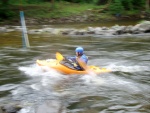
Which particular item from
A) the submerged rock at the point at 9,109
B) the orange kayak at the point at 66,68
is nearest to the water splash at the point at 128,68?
the orange kayak at the point at 66,68

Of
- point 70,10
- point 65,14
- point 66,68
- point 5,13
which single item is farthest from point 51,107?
point 70,10

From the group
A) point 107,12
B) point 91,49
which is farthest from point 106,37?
point 107,12

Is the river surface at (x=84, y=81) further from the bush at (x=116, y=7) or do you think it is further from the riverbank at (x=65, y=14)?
the bush at (x=116, y=7)

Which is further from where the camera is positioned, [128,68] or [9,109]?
[128,68]

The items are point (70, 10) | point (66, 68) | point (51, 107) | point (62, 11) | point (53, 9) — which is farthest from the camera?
point (53, 9)

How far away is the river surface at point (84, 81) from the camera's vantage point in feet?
23.1

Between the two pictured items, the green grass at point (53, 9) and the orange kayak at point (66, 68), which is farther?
the green grass at point (53, 9)

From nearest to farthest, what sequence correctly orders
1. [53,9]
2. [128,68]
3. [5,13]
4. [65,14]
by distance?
[128,68]
[5,13]
[65,14]
[53,9]

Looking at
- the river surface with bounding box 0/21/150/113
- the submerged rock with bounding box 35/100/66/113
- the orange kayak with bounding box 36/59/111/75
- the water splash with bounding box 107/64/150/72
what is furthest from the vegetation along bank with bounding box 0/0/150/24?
the submerged rock with bounding box 35/100/66/113

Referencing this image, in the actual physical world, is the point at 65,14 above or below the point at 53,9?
below

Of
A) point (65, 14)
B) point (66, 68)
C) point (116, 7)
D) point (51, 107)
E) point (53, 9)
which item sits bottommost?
point (51, 107)

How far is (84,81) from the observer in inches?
364

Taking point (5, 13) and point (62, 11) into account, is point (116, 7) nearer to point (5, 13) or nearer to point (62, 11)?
point (62, 11)

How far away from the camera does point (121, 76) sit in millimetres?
9945
